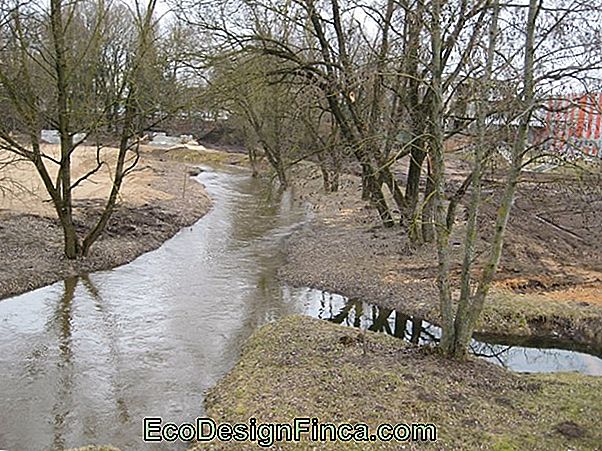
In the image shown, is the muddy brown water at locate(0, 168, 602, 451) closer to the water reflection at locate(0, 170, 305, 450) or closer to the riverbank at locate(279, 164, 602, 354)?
the water reflection at locate(0, 170, 305, 450)

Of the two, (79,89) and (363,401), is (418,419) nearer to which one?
(363,401)

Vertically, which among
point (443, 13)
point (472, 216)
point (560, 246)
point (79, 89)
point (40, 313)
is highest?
point (443, 13)

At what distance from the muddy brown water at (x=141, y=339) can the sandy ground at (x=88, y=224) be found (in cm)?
57

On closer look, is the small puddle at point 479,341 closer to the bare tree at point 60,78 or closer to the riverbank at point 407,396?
the riverbank at point 407,396

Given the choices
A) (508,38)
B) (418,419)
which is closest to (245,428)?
(418,419)

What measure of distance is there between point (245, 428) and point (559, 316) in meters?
6.70

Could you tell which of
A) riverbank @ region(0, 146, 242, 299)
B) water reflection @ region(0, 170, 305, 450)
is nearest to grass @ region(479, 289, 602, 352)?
water reflection @ region(0, 170, 305, 450)

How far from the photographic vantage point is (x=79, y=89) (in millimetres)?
12672

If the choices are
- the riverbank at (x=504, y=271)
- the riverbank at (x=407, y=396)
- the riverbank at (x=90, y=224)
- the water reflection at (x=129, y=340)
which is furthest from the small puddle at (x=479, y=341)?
the riverbank at (x=90, y=224)

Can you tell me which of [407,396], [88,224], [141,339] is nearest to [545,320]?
[407,396]

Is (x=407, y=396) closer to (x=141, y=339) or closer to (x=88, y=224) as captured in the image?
(x=141, y=339)

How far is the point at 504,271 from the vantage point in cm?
1300

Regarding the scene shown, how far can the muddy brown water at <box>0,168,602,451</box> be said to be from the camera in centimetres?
687

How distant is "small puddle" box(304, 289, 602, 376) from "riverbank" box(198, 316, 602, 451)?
1076mm
